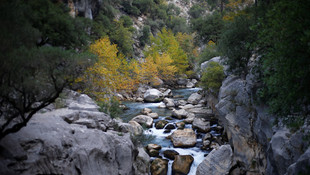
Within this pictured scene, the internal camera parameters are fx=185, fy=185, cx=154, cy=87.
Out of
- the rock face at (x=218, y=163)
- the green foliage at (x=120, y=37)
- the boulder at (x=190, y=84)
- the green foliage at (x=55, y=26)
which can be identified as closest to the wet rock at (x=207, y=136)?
the rock face at (x=218, y=163)

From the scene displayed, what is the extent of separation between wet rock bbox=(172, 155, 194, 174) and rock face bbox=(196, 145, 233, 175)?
2.44ft

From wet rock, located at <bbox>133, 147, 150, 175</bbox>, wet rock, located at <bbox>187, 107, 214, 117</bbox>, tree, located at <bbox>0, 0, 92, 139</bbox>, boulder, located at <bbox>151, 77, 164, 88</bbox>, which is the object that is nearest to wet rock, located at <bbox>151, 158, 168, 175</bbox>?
wet rock, located at <bbox>133, 147, 150, 175</bbox>

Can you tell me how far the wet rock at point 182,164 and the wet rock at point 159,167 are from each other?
542 millimetres

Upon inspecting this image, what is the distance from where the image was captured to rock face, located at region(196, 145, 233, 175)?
35.9ft

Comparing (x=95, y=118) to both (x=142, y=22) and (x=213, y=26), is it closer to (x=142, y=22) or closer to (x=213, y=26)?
(x=213, y=26)

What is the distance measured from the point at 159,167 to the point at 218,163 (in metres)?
3.59

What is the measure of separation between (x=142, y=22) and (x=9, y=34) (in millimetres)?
52941

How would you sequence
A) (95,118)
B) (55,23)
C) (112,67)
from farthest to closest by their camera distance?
(112,67) → (55,23) → (95,118)

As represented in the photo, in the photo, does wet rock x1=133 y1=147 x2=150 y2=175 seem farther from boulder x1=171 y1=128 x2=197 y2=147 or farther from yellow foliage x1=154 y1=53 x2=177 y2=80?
yellow foliage x1=154 y1=53 x2=177 y2=80

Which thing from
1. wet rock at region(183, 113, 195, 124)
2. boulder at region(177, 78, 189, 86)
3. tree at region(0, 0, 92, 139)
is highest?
boulder at region(177, 78, 189, 86)

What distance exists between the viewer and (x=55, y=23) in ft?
36.7

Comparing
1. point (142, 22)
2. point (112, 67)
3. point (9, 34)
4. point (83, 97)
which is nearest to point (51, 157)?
point (9, 34)

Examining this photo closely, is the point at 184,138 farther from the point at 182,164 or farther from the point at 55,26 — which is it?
the point at 55,26

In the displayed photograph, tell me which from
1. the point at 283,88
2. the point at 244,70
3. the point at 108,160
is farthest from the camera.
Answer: the point at 244,70
